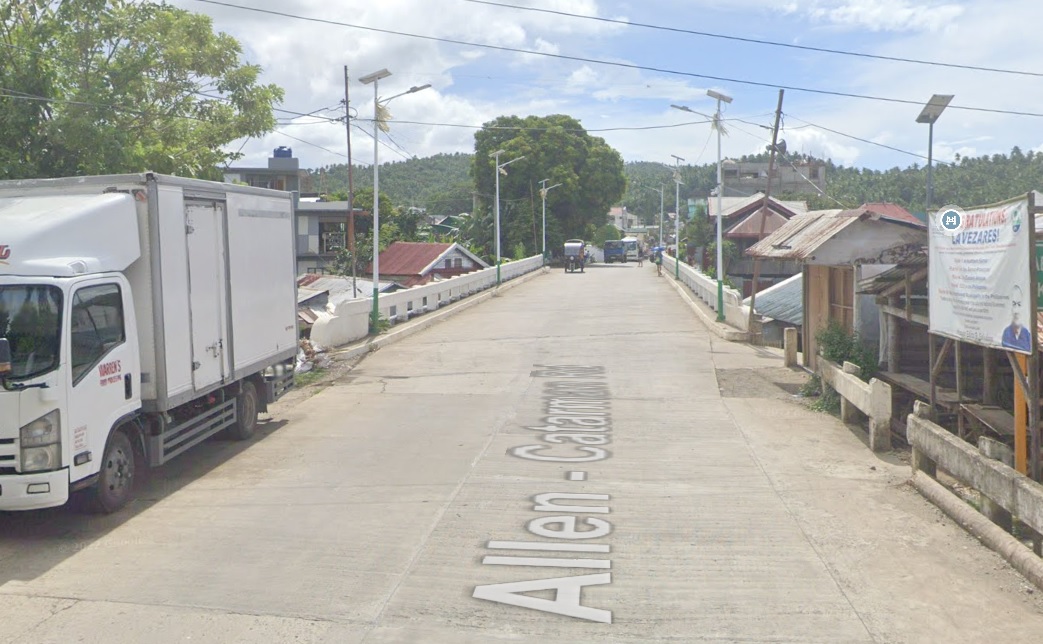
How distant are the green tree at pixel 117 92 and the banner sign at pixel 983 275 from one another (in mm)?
14381

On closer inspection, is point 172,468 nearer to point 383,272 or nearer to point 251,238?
point 251,238

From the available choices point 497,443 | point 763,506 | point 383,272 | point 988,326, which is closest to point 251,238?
point 497,443

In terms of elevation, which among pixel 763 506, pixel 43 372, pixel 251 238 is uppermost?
pixel 251 238

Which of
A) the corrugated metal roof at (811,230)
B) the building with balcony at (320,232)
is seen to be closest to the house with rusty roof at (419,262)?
the building with balcony at (320,232)

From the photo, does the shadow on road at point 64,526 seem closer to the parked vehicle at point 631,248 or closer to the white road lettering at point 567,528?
the white road lettering at point 567,528

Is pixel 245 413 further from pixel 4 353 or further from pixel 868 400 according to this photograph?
pixel 868 400

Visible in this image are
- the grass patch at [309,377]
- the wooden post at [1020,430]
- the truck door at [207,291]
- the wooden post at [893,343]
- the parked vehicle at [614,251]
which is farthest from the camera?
the parked vehicle at [614,251]

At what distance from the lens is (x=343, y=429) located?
535 inches

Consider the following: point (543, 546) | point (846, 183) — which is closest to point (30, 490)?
point (543, 546)

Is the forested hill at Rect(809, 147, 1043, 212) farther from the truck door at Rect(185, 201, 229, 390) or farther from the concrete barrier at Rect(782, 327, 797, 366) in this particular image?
the truck door at Rect(185, 201, 229, 390)

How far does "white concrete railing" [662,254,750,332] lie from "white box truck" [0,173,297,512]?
48.6 ft

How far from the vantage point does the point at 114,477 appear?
912cm

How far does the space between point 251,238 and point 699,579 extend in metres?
7.53

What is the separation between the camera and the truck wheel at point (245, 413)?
41.1ft
